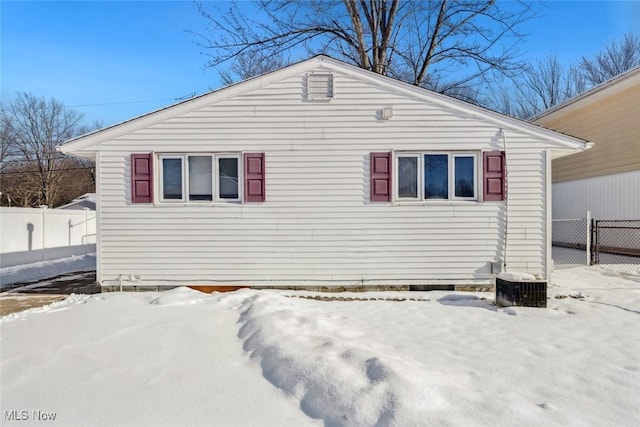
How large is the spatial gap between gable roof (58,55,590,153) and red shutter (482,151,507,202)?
600 mm

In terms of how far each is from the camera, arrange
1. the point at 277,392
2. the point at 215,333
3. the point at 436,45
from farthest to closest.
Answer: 1. the point at 436,45
2. the point at 215,333
3. the point at 277,392

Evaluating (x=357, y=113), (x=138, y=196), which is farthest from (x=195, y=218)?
(x=357, y=113)

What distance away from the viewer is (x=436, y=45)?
15.9 m

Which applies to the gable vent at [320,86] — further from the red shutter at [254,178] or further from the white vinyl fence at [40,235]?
the white vinyl fence at [40,235]

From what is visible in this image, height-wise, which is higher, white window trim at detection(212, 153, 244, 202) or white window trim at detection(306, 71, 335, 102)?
white window trim at detection(306, 71, 335, 102)

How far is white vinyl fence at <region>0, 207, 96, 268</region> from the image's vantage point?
11395mm

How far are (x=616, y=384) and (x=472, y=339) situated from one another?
53.0 inches

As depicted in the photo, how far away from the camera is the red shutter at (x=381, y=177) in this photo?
265 inches

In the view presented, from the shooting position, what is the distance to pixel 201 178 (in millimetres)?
6887

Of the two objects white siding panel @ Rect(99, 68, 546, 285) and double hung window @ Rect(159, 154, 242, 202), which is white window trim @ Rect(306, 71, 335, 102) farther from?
double hung window @ Rect(159, 154, 242, 202)

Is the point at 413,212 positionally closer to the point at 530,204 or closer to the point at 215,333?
the point at 530,204

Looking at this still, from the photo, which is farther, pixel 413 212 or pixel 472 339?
pixel 413 212

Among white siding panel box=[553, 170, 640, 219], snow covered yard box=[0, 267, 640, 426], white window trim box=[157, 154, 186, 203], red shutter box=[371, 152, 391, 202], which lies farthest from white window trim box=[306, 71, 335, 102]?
white siding panel box=[553, 170, 640, 219]

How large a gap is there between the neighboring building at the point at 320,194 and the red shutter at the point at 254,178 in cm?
2
